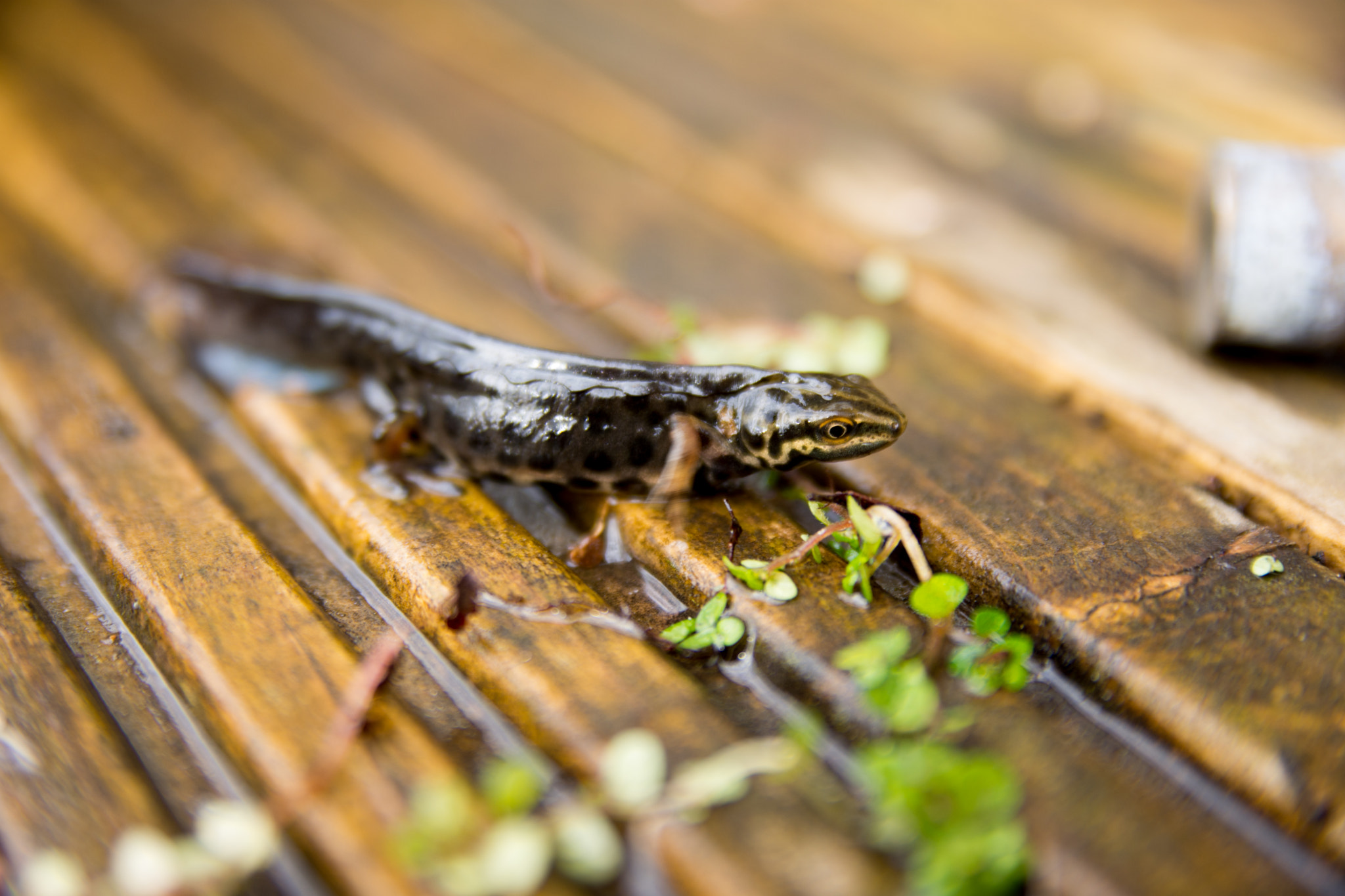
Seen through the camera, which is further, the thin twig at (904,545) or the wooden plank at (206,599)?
the thin twig at (904,545)

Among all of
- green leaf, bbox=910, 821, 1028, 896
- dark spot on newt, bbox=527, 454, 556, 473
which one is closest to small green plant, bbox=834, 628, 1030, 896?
green leaf, bbox=910, 821, 1028, 896

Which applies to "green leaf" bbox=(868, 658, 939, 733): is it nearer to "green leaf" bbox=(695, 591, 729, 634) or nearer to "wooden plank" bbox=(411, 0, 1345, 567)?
"green leaf" bbox=(695, 591, 729, 634)

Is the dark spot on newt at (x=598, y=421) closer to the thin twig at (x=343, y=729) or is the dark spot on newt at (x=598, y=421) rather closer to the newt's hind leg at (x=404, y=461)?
the newt's hind leg at (x=404, y=461)

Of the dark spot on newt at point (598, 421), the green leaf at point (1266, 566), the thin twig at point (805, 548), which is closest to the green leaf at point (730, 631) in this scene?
the thin twig at point (805, 548)

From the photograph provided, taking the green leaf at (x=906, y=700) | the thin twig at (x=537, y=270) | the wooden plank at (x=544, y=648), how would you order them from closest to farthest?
the wooden plank at (x=544, y=648)
the green leaf at (x=906, y=700)
the thin twig at (x=537, y=270)

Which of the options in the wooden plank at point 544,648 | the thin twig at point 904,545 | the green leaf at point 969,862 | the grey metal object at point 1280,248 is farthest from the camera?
the grey metal object at point 1280,248

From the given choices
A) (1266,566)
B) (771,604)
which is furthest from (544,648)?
(1266,566)
